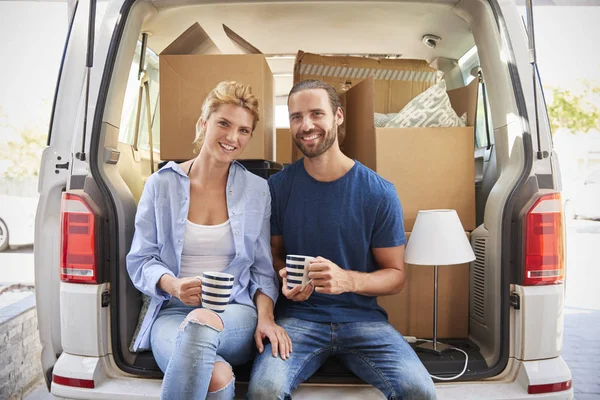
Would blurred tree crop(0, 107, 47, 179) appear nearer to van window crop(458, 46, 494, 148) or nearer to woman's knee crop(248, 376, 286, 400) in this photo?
van window crop(458, 46, 494, 148)

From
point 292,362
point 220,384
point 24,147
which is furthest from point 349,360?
point 24,147

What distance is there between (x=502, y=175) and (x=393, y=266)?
0.52 meters

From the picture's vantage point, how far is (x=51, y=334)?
67.8 inches

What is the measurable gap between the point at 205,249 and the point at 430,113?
115 cm

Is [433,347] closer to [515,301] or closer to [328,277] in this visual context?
[515,301]

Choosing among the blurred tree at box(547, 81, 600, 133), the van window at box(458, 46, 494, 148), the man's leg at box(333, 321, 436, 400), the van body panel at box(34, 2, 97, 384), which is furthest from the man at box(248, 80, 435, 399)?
the blurred tree at box(547, 81, 600, 133)

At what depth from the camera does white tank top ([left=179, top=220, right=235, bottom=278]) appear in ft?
5.63

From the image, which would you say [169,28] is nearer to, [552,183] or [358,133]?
[358,133]

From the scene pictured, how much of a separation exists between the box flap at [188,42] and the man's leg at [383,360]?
1370 millimetres

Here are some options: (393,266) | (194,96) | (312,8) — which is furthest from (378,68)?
(393,266)

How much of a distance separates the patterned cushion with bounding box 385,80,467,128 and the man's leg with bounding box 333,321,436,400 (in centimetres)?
92

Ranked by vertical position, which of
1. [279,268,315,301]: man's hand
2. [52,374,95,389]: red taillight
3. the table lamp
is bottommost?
[52,374,95,389]: red taillight

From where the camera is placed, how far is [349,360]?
164 centimetres

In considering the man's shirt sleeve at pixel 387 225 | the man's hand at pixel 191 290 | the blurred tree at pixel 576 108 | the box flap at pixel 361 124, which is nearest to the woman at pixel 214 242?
the man's hand at pixel 191 290
